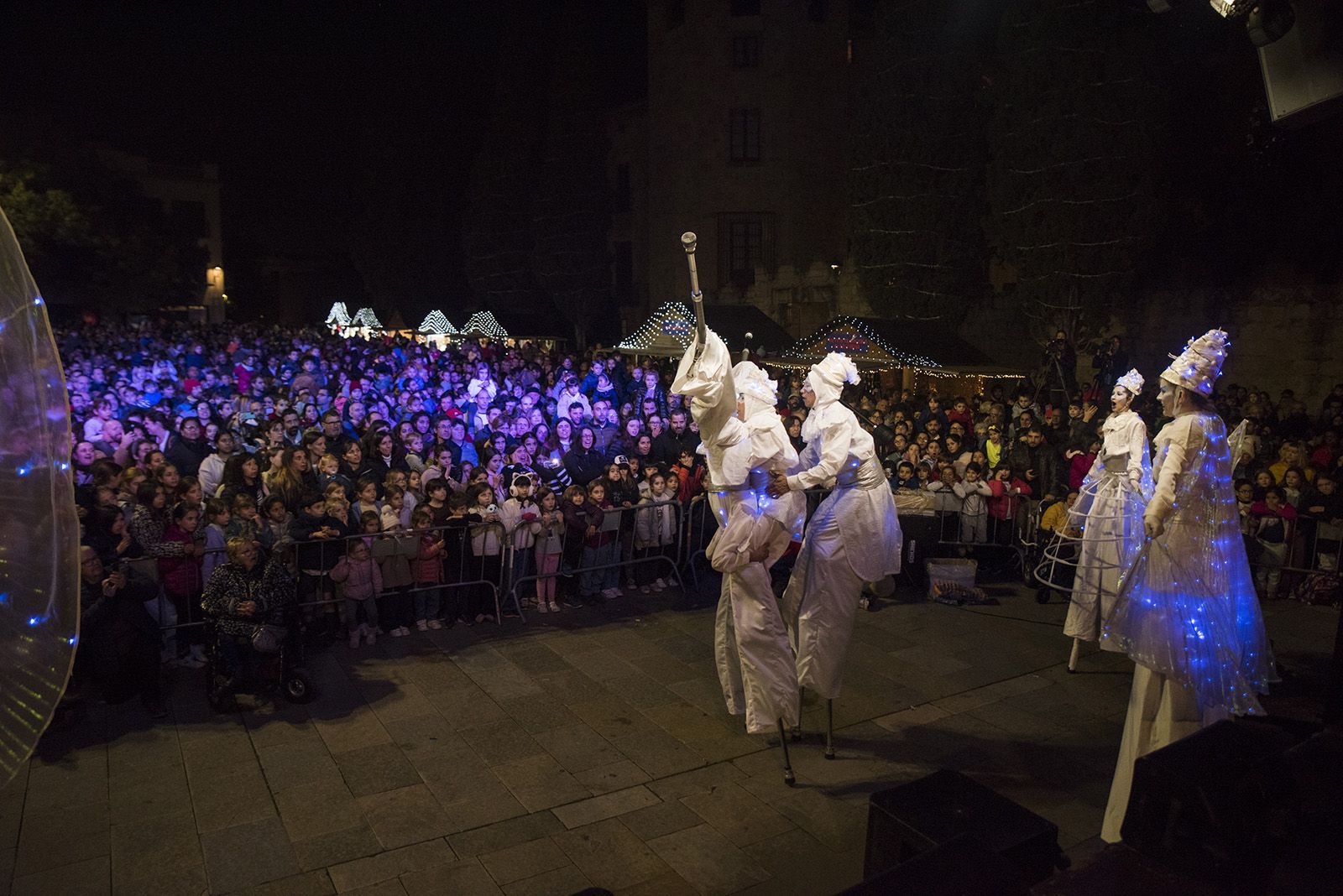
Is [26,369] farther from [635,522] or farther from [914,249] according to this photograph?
[914,249]

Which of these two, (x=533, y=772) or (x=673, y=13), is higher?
(x=673, y=13)

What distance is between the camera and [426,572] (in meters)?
7.38

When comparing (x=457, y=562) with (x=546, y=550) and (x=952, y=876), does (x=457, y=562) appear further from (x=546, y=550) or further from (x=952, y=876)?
(x=952, y=876)

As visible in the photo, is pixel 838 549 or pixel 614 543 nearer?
pixel 838 549

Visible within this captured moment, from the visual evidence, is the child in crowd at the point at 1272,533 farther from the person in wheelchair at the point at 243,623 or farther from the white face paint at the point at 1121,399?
the person in wheelchair at the point at 243,623

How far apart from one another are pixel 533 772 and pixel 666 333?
14.1 metres

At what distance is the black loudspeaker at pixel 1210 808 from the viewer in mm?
2697

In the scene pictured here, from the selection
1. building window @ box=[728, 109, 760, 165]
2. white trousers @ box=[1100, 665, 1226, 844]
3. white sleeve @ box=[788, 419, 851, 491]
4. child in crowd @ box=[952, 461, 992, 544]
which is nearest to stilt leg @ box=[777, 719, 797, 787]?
white sleeve @ box=[788, 419, 851, 491]

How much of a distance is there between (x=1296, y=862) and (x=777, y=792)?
2605mm

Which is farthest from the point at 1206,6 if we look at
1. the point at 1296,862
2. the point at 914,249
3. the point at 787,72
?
the point at 1296,862

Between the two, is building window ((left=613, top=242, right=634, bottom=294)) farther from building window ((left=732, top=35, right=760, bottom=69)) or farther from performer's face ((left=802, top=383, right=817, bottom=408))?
performer's face ((left=802, top=383, right=817, bottom=408))

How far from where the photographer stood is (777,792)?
4809mm

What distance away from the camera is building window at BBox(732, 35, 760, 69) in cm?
2797

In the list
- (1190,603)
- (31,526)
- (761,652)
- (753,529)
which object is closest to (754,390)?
(753,529)
